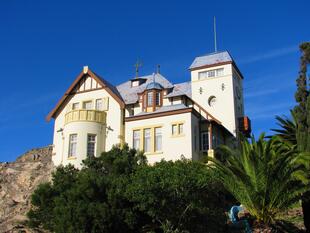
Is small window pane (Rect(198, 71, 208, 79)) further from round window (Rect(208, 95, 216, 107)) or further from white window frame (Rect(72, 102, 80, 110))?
white window frame (Rect(72, 102, 80, 110))

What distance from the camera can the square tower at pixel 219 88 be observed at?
121 feet

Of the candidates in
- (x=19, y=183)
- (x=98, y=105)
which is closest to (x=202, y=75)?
(x=98, y=105)

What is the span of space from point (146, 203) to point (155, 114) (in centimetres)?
1376

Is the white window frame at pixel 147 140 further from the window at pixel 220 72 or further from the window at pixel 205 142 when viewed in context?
the window at pixel 220 72

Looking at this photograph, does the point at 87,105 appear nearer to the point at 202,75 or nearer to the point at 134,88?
the point at 134,88

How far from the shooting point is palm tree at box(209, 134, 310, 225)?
21.2 metres

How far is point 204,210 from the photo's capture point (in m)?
20.6

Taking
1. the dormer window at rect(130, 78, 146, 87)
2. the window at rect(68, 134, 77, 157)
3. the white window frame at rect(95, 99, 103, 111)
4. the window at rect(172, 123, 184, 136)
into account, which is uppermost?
the dormer window at rect(130, 78, 146, 87)

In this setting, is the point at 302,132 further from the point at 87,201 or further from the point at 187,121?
the point at 87,201

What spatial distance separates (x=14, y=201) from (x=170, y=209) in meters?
18.3

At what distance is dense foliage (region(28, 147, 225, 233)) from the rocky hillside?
8976 mm

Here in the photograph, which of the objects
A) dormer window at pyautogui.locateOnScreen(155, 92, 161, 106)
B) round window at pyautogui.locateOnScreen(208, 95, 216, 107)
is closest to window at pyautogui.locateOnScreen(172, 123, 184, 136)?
dormer window at pyautogui.locateOnScreen(155, 92, 161, 106)

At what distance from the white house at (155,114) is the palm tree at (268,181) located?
29.3ft

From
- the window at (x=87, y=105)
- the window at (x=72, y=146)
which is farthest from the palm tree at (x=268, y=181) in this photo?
the window at (x=87, y=105)
